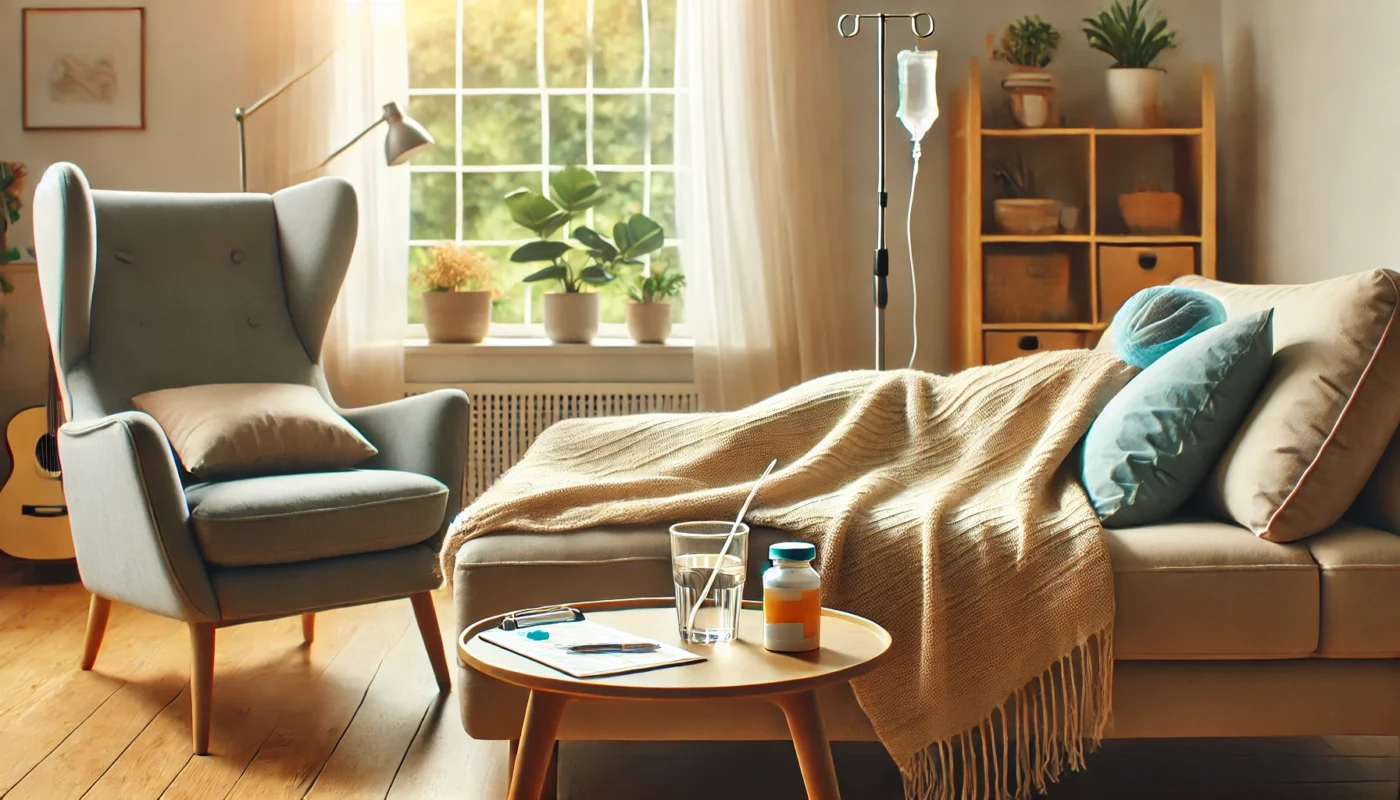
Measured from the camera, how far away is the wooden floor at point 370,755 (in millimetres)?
2014

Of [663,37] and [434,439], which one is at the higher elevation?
[663,37]

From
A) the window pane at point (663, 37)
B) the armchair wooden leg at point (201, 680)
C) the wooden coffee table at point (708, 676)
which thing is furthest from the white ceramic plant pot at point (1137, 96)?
the armchair wooden leg at point (201, 680)

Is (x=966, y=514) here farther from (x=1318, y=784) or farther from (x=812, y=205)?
(x=812, y=205)

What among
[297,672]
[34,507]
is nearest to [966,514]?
[297,672]

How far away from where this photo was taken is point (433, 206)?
4219mm

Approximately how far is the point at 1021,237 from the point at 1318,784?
2.02 m

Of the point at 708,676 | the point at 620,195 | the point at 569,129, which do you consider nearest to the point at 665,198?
the point at 620,195

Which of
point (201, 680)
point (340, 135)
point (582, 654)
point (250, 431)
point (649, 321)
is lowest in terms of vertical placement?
point (201, 680)

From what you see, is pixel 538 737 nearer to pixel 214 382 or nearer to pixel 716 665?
pixel 716 665

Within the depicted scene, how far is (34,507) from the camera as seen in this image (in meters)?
3.57

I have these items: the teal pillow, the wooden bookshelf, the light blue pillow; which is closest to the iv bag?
the wooden bookshelf

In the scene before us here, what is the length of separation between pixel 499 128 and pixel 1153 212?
209cm

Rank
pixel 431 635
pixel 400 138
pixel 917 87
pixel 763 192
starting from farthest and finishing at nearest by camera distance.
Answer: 1. pixel 763 192
2. pixel 400 138
3. pixel 917 87
4. pixel 431 635

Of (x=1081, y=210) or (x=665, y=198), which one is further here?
(x=665, y=198)
